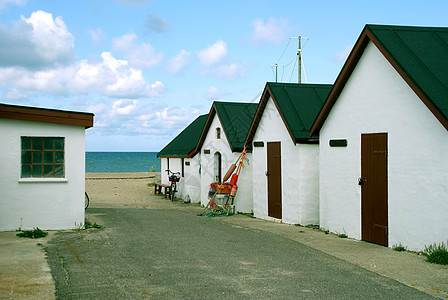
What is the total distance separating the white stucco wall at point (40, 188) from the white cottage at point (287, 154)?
21.1ft

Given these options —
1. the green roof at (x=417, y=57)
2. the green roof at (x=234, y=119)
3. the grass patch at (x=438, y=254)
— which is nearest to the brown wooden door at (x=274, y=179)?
the green roof at (x=234, y=119)

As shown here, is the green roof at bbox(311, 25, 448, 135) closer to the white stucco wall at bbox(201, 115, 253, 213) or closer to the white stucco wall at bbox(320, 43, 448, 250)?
the white stucco wall at bbox(320, 43, 448, 250)

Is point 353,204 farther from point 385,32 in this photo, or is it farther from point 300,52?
point 300,52

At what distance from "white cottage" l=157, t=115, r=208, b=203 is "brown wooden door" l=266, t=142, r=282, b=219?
829cm

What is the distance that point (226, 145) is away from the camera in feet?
68.3

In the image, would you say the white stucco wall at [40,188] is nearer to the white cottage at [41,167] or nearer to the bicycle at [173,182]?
the white cottage at [41,167]

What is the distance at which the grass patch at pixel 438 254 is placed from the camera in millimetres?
8680

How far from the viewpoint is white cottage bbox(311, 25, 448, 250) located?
9430 millimetres

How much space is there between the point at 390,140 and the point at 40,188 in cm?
884

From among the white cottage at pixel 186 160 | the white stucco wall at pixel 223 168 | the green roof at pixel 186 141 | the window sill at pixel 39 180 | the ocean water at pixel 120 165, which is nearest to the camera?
the window sill at pixel 39 180

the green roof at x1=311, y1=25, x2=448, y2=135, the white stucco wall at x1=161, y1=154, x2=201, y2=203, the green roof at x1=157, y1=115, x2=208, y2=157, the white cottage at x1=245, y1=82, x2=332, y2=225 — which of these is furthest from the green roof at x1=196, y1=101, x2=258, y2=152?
the green roof at x1=311, y1=25, x2=448, y2=135

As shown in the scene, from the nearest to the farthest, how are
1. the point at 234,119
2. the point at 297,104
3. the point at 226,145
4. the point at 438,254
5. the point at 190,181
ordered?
1. the point at 438,254
2. the point at 297,104
3. the point at 226,145
4. the point at 234,119
5. the point at 190,181

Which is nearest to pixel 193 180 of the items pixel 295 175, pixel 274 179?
pixel 274 179

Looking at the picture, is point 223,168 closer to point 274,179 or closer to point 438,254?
point 274,179
